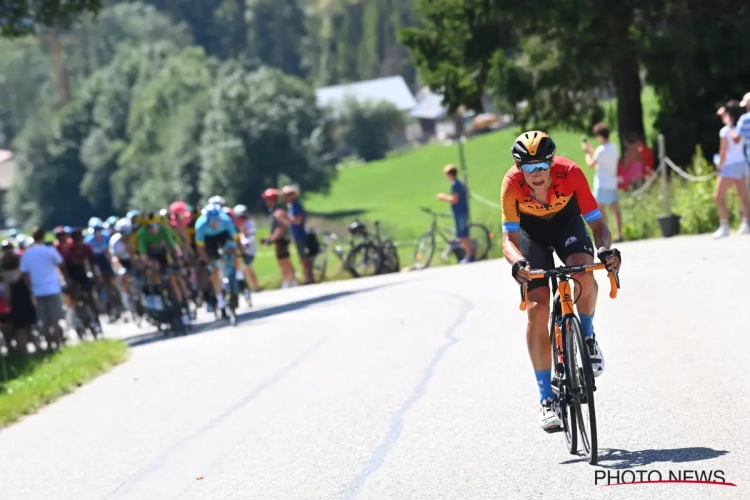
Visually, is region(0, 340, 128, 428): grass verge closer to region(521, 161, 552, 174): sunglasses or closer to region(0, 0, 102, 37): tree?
region(0, 0, 102, 37): tree

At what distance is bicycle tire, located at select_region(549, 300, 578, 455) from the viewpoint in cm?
819

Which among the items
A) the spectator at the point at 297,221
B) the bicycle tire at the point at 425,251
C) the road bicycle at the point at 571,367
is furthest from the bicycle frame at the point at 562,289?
the bicycle tire at the point at 425,251

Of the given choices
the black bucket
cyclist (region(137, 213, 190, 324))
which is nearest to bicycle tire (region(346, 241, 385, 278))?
the black bucket

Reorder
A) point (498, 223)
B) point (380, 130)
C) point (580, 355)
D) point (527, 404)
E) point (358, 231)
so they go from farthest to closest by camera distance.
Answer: point (380, 130) < point (498, 223) < point (358, 231) < point (527, 404) < point (580, 355)

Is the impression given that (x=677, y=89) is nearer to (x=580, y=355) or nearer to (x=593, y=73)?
(x=593, y=73)

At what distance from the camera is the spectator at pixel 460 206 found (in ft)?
87.1

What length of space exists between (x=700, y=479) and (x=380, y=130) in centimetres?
12785

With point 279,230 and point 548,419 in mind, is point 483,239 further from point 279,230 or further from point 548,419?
point 548,419

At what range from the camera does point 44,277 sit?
2117 centimetres

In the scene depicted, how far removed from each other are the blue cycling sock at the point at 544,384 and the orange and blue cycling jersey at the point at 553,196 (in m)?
0.81

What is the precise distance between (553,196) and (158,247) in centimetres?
1379

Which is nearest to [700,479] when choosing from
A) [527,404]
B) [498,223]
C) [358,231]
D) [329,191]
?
[527,404]

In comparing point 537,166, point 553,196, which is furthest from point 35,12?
point 537,166

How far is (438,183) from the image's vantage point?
102 metres
